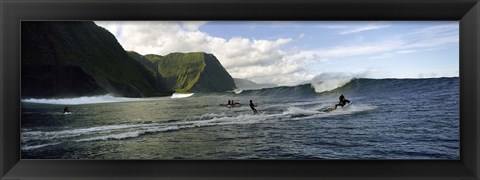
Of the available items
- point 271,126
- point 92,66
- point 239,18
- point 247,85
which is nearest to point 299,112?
point 271,126

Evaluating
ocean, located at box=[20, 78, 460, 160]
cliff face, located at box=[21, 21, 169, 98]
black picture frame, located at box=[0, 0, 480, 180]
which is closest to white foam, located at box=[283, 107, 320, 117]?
ocean, located at box=[20, 78, 460, 160]

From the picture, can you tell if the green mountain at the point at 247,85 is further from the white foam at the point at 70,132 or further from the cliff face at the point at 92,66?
the white foam at the point at 70,132

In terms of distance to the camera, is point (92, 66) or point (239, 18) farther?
point (92, 66)

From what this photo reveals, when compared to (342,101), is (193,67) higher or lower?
higher

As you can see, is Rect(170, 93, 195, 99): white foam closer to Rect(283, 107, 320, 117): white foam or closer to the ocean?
the ocean

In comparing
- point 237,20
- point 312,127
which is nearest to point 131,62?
point 237,20

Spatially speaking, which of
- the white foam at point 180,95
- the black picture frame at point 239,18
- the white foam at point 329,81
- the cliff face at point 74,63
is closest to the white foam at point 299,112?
the white foam at point 329,81

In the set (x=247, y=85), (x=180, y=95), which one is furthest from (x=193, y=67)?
(x=247, y=85)

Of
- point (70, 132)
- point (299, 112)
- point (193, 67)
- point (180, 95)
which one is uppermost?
point (193, 67)

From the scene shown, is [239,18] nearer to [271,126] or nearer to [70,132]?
[271,126]
